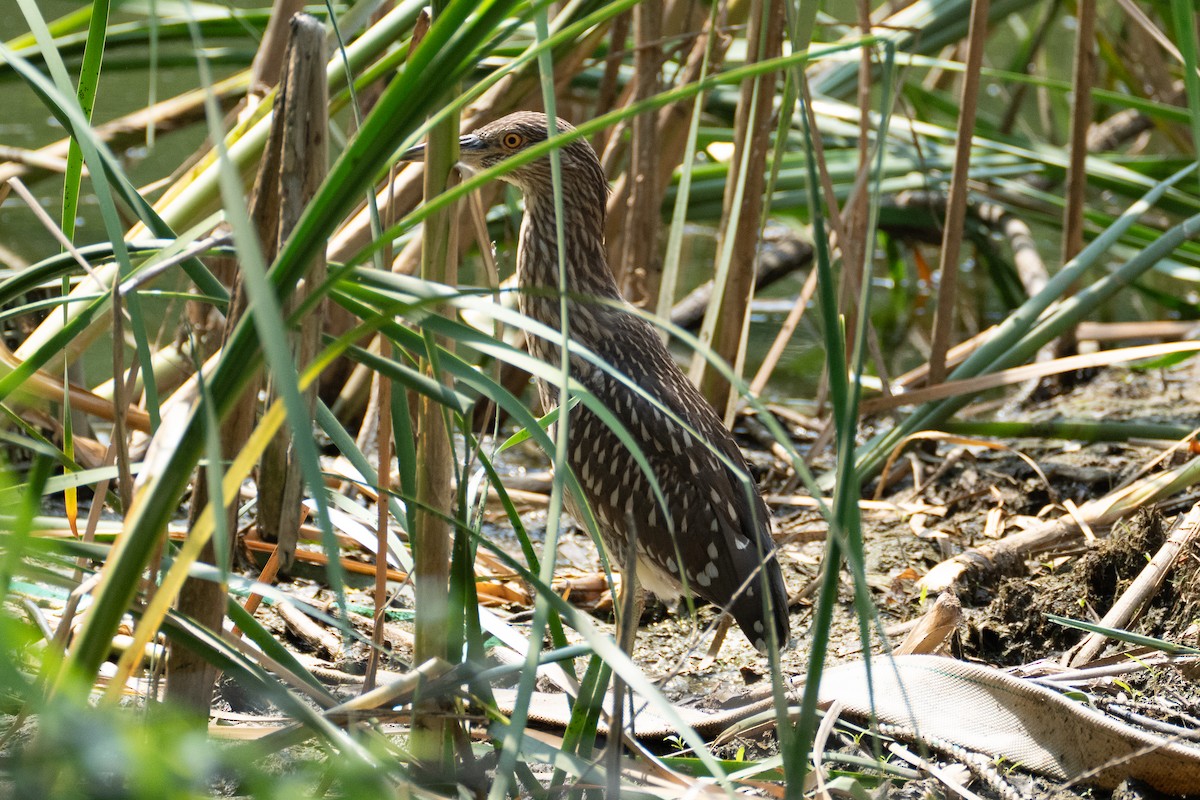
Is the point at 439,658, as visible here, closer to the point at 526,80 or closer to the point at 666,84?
the point at 526,80

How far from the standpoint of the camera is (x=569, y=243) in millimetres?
3186

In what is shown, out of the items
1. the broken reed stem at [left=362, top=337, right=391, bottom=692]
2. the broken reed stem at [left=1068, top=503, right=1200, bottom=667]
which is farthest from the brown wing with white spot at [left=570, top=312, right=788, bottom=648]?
the broken reed stem at [left=362, top=337, right=391, bottom=692]

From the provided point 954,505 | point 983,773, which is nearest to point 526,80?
point 954,505

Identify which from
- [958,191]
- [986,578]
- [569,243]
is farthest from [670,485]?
[958,191]

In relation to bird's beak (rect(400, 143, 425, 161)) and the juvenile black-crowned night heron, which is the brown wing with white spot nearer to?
the juvenile black-crowned night heron

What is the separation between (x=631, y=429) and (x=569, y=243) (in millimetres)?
562

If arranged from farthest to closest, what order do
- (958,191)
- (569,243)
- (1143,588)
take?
1. (958,191)
2. (569,243)
3. (1143,588)

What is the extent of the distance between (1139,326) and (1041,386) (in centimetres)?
46

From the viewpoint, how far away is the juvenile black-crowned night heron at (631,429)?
2.85m

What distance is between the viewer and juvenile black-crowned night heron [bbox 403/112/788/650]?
9.34 ft

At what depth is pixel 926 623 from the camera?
2.48 m

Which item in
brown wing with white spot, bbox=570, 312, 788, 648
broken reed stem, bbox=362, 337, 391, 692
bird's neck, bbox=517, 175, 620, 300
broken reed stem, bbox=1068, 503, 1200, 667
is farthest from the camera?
bird's neck, bbox=517, 175, 620, 300

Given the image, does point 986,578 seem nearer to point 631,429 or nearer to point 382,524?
point 631,429

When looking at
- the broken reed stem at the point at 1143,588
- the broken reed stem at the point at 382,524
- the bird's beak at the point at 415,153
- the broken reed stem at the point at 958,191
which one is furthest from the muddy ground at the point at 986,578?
the bird's beak at the point at 415,153
